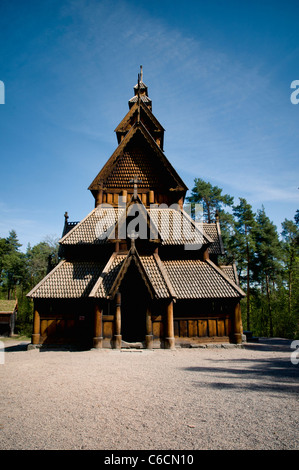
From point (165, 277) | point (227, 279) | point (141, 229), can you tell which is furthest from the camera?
point (141, 229)

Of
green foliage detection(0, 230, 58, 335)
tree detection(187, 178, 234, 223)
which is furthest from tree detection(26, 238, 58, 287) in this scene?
tree detection(187, 178, 234, 223)

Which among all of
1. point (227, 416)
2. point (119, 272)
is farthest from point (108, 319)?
point (227, 416)

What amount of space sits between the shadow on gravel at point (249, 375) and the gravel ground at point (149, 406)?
26mm

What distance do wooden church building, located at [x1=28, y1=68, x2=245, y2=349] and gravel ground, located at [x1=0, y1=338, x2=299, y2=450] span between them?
11.8ft

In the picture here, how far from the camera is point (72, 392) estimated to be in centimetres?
609

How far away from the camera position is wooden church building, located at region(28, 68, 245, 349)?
12720 millimetres

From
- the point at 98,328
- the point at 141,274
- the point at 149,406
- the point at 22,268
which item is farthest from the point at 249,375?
the point at 22,268

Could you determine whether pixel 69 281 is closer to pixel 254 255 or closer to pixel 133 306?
pixel 133 306

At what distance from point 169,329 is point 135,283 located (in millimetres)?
2918

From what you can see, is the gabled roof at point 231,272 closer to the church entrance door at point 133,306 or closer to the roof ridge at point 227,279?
the roof ridge at point 227,279

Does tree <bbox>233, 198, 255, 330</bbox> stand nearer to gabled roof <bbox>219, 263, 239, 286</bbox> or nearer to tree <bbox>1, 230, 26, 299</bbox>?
gabled roof <bbox>219, 263, 239, 286</bbox>

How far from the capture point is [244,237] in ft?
120

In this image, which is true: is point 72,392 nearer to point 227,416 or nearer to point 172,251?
point 227,416
